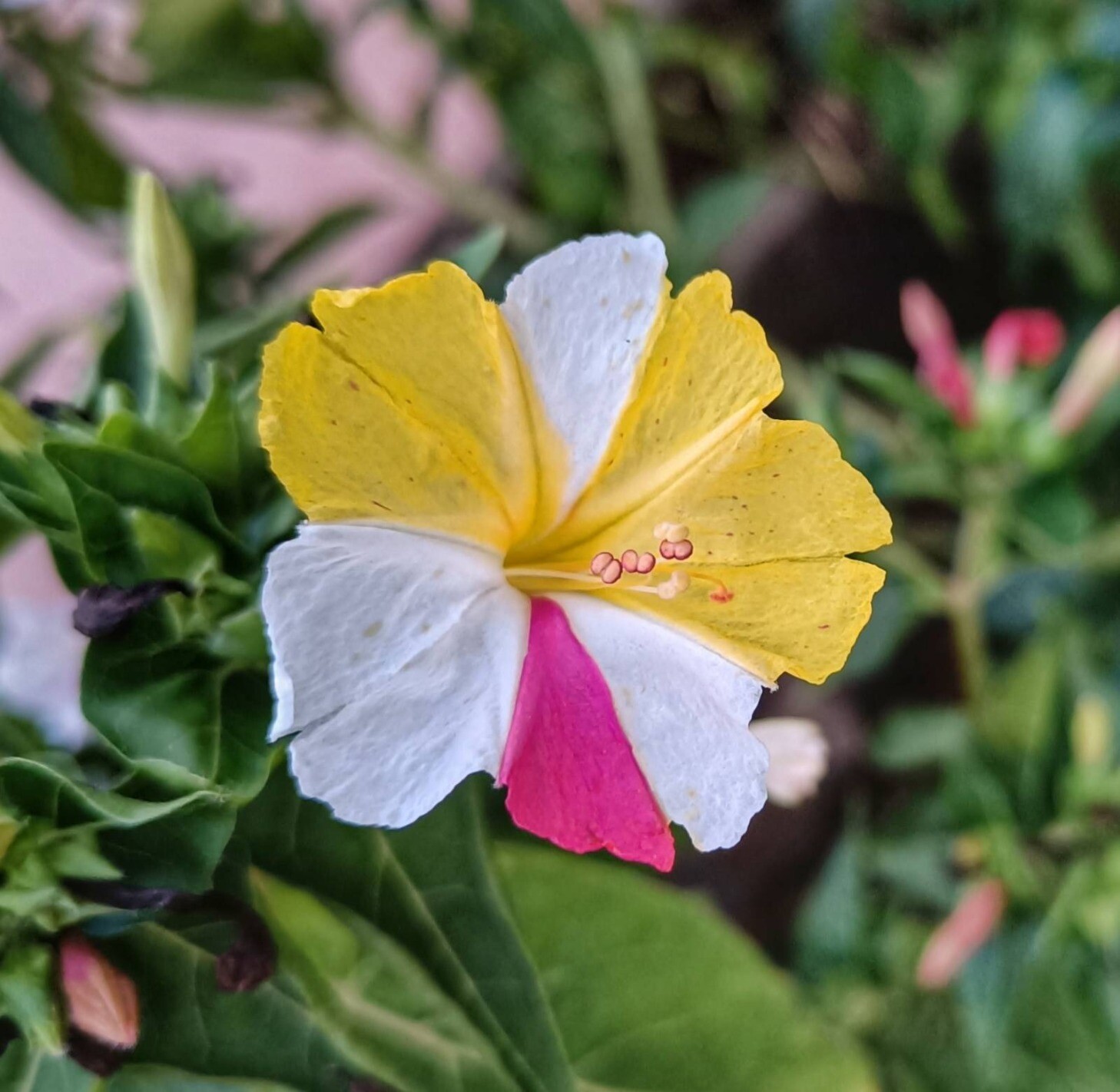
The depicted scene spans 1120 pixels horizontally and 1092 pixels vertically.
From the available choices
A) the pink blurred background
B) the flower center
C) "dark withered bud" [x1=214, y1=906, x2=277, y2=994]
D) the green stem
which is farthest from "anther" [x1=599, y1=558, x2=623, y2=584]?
the pink blurred background

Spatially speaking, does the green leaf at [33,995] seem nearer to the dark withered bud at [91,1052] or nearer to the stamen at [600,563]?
the dark withered bud at [91,1052]

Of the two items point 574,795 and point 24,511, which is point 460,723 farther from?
point 24,511

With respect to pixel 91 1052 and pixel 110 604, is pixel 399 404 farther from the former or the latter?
pixel 91 1052

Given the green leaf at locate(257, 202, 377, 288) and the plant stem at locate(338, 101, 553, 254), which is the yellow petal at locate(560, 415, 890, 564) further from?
the plant stem at locate(338, 101, 553, 254)

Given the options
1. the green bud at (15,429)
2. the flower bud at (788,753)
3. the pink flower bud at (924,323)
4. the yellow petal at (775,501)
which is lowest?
the pink flower bud at (924,323)

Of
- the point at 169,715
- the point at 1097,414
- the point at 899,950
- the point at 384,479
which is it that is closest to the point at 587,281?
the point at 384,479

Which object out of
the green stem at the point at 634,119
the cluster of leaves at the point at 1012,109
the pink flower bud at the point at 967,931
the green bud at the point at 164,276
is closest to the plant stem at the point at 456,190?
the green stem at the point at 634,119
